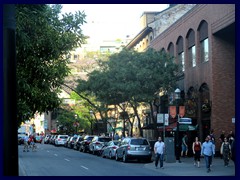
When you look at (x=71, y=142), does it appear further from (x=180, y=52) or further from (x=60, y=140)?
(x=180, y=52)

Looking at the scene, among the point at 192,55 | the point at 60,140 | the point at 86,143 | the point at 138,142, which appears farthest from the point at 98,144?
the point at 60,140

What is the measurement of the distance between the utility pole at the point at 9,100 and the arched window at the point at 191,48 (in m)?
32.7

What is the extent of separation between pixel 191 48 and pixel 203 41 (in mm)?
3140

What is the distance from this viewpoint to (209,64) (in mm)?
33938

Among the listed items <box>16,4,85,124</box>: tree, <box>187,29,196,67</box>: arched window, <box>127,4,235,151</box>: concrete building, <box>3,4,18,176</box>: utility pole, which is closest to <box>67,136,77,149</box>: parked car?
<box>127,4,235,151</box>: concrete building

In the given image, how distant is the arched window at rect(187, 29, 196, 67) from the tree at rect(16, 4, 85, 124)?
73.9 feet

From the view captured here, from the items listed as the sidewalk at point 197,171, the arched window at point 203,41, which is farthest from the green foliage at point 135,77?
the sidewalk at point 197,171

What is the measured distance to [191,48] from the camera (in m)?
39.3

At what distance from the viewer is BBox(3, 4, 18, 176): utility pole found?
6.30 meters

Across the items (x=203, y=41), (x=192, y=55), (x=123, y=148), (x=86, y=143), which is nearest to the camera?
(x=123, y=148)

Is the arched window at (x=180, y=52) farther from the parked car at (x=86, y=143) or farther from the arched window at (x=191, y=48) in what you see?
the parked car at (x=86, y=143)

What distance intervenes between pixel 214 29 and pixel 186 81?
7.79 m
